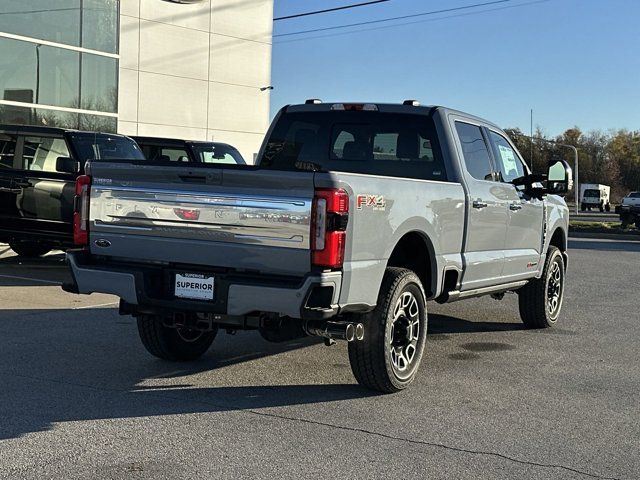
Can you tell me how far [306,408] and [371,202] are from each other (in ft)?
4.77

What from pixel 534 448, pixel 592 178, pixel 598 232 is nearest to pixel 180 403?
pixel 534 448

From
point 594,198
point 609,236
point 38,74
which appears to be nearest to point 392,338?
point 38,74

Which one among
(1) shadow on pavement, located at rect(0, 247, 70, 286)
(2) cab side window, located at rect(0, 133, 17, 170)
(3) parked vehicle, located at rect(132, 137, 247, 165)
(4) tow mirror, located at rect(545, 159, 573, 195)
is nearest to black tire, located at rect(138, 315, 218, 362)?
(4) tow mirror, located at rect(545, 159, 573, 195)

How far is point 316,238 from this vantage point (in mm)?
5234

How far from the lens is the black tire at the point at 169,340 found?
22.2ft

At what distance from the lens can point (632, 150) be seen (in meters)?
116

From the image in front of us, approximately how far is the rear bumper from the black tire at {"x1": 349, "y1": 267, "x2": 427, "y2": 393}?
2.07ft

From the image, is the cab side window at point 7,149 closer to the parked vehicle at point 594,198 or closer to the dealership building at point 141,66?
the dealership building at point 141,66

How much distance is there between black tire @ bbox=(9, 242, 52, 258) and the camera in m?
14.1

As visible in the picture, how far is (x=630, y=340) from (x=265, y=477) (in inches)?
215

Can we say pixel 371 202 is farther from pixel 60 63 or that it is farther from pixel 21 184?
pixel 60 63

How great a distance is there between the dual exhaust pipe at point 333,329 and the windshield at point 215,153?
1063 centimetres

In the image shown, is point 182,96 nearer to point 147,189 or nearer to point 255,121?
point 255,121

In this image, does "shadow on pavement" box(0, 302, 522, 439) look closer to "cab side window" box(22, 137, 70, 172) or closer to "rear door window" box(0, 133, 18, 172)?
"cab side window" box(22, 137, 70, 172)
